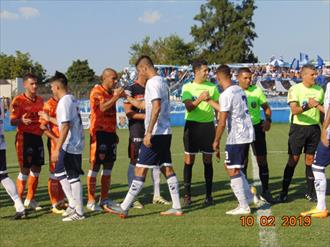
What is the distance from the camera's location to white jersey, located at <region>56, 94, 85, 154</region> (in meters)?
6.24

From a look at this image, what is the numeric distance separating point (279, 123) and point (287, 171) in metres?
21.4

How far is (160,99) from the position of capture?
20.6 feet

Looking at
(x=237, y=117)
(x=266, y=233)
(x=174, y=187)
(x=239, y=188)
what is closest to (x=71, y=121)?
(x=174, y=187)

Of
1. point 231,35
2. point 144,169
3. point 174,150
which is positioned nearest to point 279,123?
point 174,150

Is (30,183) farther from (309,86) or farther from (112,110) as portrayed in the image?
(309,86)

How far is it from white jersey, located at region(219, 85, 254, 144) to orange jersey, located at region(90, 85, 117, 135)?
69.6 inches

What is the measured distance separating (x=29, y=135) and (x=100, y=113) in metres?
1.22

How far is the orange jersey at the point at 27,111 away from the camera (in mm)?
7352

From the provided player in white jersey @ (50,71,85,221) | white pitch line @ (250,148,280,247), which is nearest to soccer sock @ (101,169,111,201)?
player in white jersey @ (50,71,85,221)

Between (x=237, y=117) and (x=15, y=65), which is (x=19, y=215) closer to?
(x=237, y=117)

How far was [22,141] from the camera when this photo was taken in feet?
24.3

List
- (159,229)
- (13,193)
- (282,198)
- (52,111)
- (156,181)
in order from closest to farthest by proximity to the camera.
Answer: (159,229), (13,193), (52,111), (282,198), (156,181)

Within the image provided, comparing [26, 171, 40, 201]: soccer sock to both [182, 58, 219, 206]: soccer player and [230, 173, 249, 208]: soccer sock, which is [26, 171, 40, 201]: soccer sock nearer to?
[182, 58, 219, 206]: soccer player
